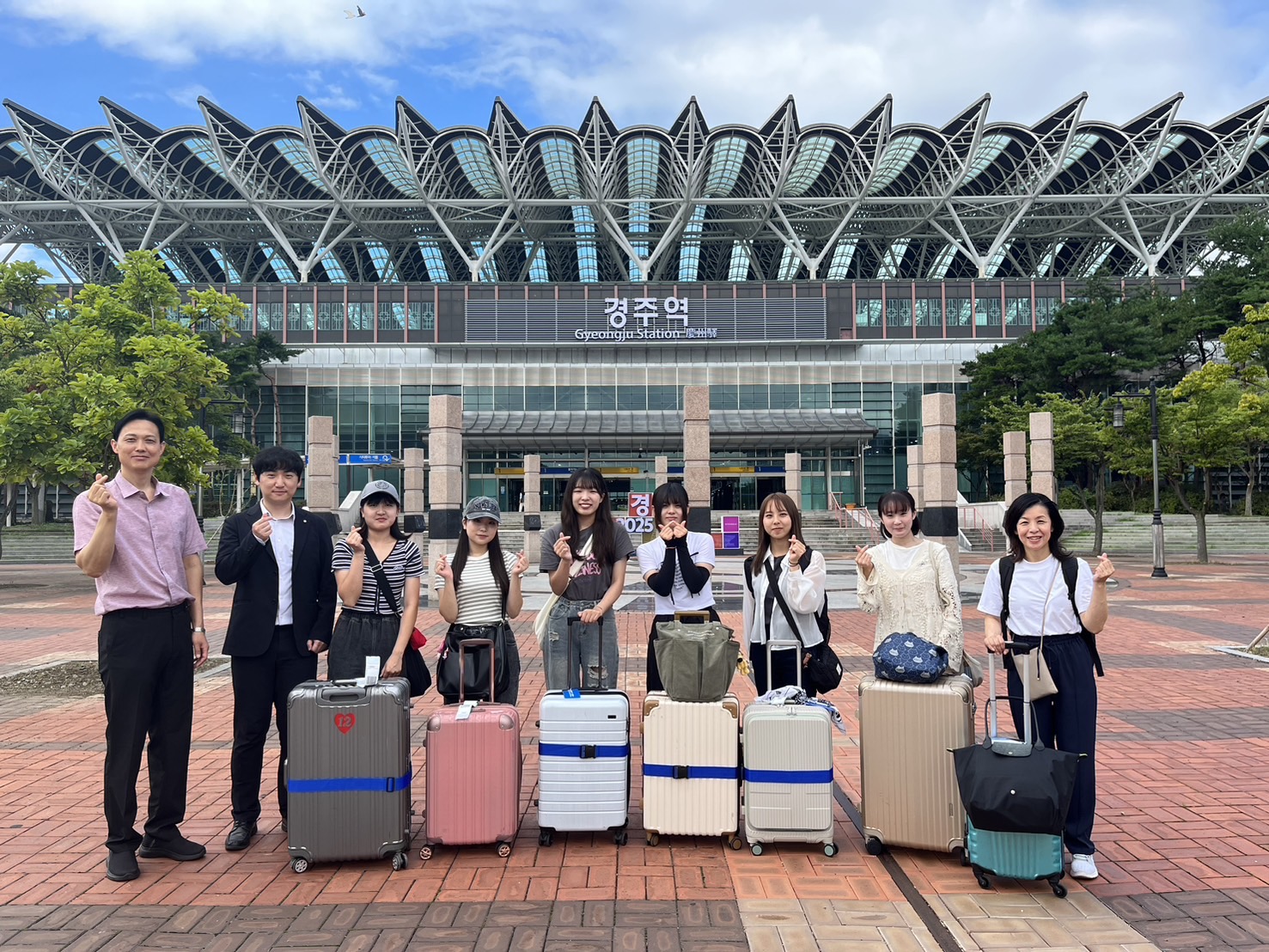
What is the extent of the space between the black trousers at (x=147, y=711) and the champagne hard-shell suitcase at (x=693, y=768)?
7.95 ft

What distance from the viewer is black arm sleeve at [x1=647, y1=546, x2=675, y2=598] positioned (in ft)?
15.9

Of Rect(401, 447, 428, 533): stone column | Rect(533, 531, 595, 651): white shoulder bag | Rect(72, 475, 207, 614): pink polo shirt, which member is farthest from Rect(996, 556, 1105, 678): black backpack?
Rect(401, 447, 428, 533): stone column

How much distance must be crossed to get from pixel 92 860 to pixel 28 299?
805 inches

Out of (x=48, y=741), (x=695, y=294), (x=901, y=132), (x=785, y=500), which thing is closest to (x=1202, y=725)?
(x=785, y=500)

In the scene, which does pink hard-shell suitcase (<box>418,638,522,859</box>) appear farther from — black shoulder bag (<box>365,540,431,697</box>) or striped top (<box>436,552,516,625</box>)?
striped top (<box>436,552,516,625</box>)

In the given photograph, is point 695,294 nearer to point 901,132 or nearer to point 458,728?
point 901,132

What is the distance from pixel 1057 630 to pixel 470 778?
301cm

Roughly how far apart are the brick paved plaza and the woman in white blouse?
3.29ft

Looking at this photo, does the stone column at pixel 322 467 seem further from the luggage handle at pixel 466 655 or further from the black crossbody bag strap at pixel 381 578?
the luggage handle at pixel 466 655

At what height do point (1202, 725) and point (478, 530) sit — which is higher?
point (478, 530)

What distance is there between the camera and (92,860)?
423 centimetres

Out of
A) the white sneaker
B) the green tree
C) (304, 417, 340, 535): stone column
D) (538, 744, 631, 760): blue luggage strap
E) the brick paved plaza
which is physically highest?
the green tree

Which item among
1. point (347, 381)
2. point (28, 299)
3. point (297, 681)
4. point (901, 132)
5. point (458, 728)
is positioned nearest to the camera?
point (458, 728)

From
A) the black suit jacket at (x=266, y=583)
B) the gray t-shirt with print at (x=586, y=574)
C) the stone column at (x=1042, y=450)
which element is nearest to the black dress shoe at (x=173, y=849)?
the black suit jacket at (x=266, y=583)
